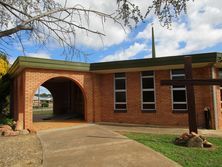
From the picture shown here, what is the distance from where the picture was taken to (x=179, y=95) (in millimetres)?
13523

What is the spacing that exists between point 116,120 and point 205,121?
5149 mm

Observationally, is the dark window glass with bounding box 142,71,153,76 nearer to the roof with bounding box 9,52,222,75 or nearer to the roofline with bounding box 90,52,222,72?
the roof with bounding box 9,52,222,75

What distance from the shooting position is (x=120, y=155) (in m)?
6.96

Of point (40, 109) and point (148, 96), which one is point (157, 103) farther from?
point (40, 109)

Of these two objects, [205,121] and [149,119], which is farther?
[149,119]

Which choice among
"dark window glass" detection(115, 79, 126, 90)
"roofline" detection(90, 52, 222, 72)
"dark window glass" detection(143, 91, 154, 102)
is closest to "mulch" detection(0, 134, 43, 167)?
"roofline" detection(90, 52, 222, 72)

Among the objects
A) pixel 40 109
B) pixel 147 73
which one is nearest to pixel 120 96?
pixel 147 73

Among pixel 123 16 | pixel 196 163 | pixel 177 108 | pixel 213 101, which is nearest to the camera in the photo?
pixel 123 16

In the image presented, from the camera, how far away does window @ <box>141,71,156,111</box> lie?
46.5ft

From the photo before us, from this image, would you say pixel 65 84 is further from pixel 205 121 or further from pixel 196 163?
pixel 196 163

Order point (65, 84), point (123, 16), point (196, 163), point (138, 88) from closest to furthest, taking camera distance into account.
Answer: point (123, 16) → point (196, 163) → point (138, 88) → point (65, 84)

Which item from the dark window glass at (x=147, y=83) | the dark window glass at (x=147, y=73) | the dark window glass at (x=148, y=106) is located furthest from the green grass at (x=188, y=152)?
the dark window glass at (x=147, y=73)

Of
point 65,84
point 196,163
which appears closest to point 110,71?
point 65,84

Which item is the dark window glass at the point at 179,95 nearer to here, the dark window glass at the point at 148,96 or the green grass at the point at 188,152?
the dark window glass at the point at 148,96
